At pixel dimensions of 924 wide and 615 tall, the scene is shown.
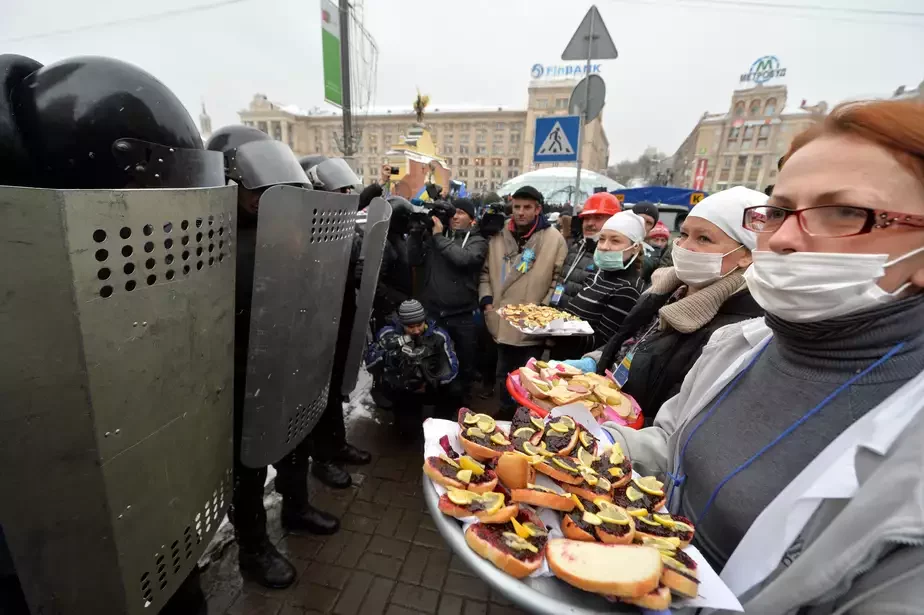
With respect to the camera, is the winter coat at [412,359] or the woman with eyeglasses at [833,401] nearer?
the woman with eyeglasses at [833,401]

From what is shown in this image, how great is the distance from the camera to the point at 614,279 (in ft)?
10.3

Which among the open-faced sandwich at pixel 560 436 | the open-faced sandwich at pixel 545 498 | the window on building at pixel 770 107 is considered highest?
the window on building at pixel 770 107

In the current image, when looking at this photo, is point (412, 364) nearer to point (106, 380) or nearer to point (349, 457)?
point (349, 457)

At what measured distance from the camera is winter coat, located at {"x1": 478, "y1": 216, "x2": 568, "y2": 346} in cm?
382

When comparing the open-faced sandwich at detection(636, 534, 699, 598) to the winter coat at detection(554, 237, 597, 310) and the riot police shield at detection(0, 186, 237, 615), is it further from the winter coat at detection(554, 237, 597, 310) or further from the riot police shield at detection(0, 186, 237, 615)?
the winter coat at detection(554, 237, 597, 310)

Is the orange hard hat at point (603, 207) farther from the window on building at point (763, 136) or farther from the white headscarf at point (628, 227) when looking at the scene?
the window on building at point (763, 136)

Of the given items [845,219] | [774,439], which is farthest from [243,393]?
[845,219]

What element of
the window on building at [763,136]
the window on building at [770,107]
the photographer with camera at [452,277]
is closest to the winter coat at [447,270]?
the photographer with camera at [452,277]

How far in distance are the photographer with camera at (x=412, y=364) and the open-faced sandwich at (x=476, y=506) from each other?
7.16 ft

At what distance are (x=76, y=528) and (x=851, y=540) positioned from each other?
169 cm

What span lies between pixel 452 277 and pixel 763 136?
62.0 meters

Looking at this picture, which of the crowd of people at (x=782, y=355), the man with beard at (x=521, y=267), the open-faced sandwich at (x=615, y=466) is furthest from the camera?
the man with beard at (x=521, y=267)

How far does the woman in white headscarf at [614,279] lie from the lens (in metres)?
3.03

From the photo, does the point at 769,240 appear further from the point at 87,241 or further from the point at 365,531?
the point at 365,531
